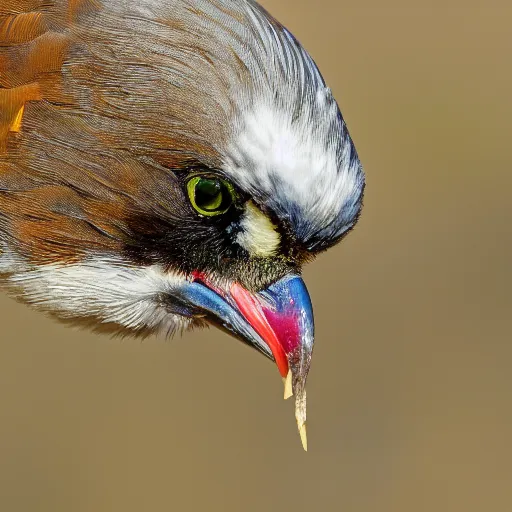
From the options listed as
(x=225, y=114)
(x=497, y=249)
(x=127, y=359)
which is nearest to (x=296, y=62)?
(x=225, y=114)

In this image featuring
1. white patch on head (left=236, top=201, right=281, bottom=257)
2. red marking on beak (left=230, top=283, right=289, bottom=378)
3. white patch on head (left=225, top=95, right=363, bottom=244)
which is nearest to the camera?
white patch on head (left=225, top=95, right=363, bottom=244)

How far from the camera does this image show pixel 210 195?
296 centimetres

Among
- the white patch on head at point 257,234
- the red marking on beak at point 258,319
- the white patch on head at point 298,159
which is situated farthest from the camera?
the red marking on beak at point 258,319

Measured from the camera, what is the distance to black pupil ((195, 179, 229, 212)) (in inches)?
116

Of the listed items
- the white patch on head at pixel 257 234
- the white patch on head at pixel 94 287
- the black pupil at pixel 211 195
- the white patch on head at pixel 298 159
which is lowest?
the white patch on head at pixel 94 287

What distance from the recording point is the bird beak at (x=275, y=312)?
3.14 m

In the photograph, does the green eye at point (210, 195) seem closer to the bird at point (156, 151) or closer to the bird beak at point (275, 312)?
the bird at point (156, 151)

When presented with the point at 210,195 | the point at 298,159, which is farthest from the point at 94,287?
the point at 298,159

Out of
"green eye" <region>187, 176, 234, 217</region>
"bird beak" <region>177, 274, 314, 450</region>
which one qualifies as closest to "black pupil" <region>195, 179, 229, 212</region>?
"green eye" <region>187, 176, 234, 217</region>

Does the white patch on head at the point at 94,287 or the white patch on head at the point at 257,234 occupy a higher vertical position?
the white patch on head at the point at 257,234

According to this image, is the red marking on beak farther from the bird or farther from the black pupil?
the black pupil

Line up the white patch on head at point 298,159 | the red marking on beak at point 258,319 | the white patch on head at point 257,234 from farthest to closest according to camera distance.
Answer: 1. the red marking on beak at point 258,319
2. the white patch on head at point 257,234
3. the white patch on head at point 298,159

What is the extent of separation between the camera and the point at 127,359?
6.61 meters

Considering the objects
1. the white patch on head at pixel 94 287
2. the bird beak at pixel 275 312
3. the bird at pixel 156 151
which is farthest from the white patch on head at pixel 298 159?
the white patch on head at pixel 94 287
